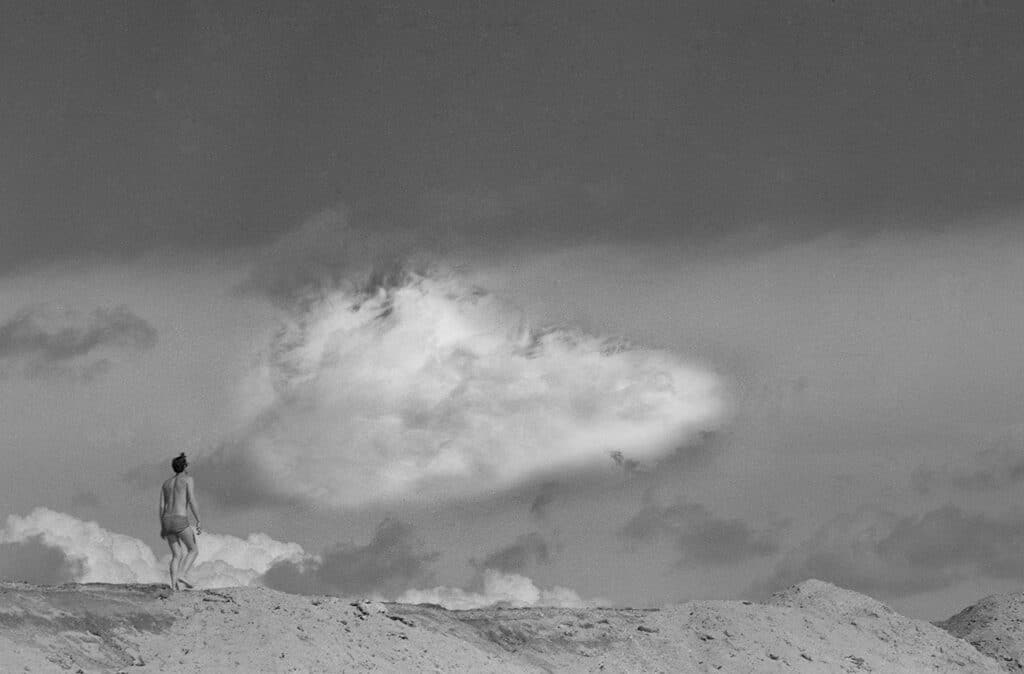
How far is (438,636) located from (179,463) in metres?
7.21

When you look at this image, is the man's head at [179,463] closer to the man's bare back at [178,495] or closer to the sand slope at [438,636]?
the man's bare back at [178,495]

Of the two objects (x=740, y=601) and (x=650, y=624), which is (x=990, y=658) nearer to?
(x=740, y=601)

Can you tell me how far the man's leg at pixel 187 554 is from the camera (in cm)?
2878

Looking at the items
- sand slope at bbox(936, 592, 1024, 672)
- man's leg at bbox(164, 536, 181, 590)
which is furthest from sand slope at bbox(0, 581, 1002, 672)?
sand slope at bbox(936, 592, 1024, 672)

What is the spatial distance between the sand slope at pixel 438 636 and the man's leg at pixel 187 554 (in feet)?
1.52

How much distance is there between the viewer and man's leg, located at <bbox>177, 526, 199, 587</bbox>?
94.4 feet

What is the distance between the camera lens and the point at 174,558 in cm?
2953

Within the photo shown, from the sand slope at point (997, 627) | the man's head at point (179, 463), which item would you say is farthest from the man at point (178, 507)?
the sand slope at point (997, 627)

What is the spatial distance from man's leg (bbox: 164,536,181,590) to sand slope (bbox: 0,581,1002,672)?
0.30m

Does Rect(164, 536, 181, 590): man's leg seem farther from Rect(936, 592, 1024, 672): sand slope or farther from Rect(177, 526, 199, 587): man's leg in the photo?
Rect(936, 592, 1024, 672): sand slope

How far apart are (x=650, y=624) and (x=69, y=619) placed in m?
15.9

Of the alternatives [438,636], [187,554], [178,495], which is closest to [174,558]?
[187,554]

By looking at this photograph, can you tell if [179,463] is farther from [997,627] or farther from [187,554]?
[997,627]

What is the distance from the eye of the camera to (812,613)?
1642 inches
